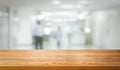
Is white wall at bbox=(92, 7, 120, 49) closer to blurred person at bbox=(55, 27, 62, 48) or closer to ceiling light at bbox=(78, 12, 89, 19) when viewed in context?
ceiling light at bbox=(78, 12, 89, 19)

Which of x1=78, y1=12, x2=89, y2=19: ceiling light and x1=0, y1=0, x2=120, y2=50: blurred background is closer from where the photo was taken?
x1=0, y1=0, x2=120, y2=50: blurred background

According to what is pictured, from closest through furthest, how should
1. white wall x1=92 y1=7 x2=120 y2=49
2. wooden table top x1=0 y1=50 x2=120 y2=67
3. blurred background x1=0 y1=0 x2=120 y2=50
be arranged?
wooden table top x1=0 y1=50 x2=120 y2=67 < white wall x1=92 y1=7 x2=120 y2=49 < blurred background x1=0 y1=0 x2=120 y2=50

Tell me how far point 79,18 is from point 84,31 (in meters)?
0.86

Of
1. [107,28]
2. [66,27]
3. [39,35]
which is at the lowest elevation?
[39,35]

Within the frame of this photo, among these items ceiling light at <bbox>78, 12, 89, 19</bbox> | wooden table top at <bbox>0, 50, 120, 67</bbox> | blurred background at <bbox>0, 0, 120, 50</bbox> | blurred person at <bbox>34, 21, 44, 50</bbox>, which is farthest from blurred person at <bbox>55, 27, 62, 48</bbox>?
wooden table top at <bbox>0, 50, 120, 67</bbox>

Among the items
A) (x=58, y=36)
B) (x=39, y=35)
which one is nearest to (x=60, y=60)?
(x=39, y=35)

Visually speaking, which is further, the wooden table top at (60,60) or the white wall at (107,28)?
the white wall at (107,28)

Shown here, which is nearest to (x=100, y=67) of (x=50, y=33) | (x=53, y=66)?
(x=53, y=66)

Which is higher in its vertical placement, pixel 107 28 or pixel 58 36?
pixel 107 28

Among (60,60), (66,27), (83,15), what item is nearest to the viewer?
(60,60)

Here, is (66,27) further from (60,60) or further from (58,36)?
(60,60)

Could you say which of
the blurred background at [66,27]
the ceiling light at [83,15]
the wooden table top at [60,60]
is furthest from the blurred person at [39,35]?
the wooden table top at [60,60]

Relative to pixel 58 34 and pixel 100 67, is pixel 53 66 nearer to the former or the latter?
pixel 100 67

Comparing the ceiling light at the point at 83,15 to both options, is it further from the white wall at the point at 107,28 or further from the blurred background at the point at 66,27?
the white wall at the point at 107,28
